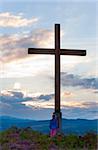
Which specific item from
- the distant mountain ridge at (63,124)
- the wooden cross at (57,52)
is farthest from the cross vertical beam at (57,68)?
the distant mountain ridge at (63,124)

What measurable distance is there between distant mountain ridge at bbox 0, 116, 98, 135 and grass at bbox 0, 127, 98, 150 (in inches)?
1.0

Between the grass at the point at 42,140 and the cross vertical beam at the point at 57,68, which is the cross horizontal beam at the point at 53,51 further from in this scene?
the grass at the point at 42,140

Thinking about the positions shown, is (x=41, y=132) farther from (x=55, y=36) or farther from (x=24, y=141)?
(x=55, y=36)

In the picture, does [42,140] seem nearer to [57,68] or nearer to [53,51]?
[57,68]

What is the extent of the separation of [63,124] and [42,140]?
0.16 metres

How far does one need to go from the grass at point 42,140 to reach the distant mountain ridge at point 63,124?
0.09ft

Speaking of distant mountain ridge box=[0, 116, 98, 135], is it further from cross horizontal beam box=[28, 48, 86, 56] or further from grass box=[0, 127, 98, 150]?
cross horizontal beam box=[28, 48, 86, 56]

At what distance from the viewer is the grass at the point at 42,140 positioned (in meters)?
4.42

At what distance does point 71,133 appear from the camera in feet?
14.6

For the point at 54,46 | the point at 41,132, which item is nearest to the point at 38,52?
the point at 54,46

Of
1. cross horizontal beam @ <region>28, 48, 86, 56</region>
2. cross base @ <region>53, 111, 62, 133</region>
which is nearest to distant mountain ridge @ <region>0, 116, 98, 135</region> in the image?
cross base @ <region>53, 111, 62, 133</region>

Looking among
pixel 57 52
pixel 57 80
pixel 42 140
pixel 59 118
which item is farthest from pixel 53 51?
pixel 42 140

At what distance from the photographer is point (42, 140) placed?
14.6 ft

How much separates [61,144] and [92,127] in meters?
0.22
